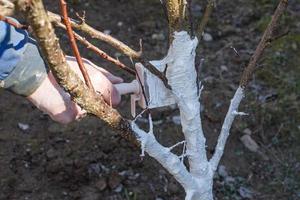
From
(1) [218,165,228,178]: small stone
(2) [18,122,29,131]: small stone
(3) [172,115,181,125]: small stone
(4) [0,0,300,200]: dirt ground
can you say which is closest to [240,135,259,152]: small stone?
(4) [0,0,300,200]: dirt ground

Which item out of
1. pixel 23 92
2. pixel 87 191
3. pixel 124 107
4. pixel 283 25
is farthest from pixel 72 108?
pixel 283 25

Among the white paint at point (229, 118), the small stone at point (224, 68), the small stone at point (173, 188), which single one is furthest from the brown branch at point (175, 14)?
the small stone at point (224, 68)

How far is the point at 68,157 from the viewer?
6.75ft

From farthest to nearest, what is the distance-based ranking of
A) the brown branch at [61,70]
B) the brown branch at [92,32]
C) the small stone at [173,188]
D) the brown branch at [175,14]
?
the small stone at [173,188] < the brown branch at [175,14] < the brown branch at [92,32] < the brown branch at [61,70]

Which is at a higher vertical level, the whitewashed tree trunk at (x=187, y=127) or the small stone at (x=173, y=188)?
the whitewashed tree trunk at (x=187, y=127)

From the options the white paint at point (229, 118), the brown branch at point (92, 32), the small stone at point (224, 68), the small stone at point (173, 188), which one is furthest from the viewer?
the small stone at point (224, 68)

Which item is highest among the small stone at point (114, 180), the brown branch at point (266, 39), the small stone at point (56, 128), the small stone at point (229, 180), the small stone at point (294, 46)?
the brown branch at point (266, 39)

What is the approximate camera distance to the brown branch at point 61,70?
892mm

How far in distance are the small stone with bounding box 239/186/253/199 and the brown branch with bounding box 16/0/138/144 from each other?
→ 33.3 inches

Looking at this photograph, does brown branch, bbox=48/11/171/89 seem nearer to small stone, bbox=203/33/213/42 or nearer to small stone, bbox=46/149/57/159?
small stone, bbox=46/149/57/159

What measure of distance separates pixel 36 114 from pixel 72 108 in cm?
90

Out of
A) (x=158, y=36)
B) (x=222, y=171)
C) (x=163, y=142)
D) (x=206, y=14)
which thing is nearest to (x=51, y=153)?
(x=163, y=142)

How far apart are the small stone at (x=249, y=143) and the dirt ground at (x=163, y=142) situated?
16 mm

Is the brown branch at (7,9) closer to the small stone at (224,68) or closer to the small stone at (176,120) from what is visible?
the small stone at (176,120)
